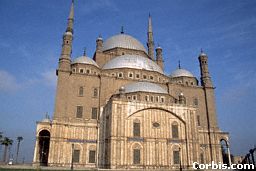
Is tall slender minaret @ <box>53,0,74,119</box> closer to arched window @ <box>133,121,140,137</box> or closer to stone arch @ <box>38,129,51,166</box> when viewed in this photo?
stone arch @ <box>38,129,51,166</box>

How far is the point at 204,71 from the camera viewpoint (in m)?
40.7

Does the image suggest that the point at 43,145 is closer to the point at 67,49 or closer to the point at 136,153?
the point at 67,49

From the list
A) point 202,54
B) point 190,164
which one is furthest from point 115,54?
point 190,164

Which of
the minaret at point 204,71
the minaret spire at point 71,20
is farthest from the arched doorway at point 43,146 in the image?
the minaret at point 204,71

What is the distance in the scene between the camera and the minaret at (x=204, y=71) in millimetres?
39531

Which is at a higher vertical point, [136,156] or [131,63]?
[131,63]

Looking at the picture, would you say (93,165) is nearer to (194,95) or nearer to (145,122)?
(145,122)

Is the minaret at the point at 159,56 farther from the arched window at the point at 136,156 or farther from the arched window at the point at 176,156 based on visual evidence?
the arched window at the point at 136,156

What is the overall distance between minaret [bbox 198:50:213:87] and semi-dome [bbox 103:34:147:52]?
11308mm

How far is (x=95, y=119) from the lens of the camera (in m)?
31.5

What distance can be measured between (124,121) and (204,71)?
20712mm

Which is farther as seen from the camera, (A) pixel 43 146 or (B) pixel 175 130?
(A) pixel 43 146

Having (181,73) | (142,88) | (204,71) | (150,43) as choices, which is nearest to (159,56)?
(150,43)

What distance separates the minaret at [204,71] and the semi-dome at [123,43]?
11308 millimetres
